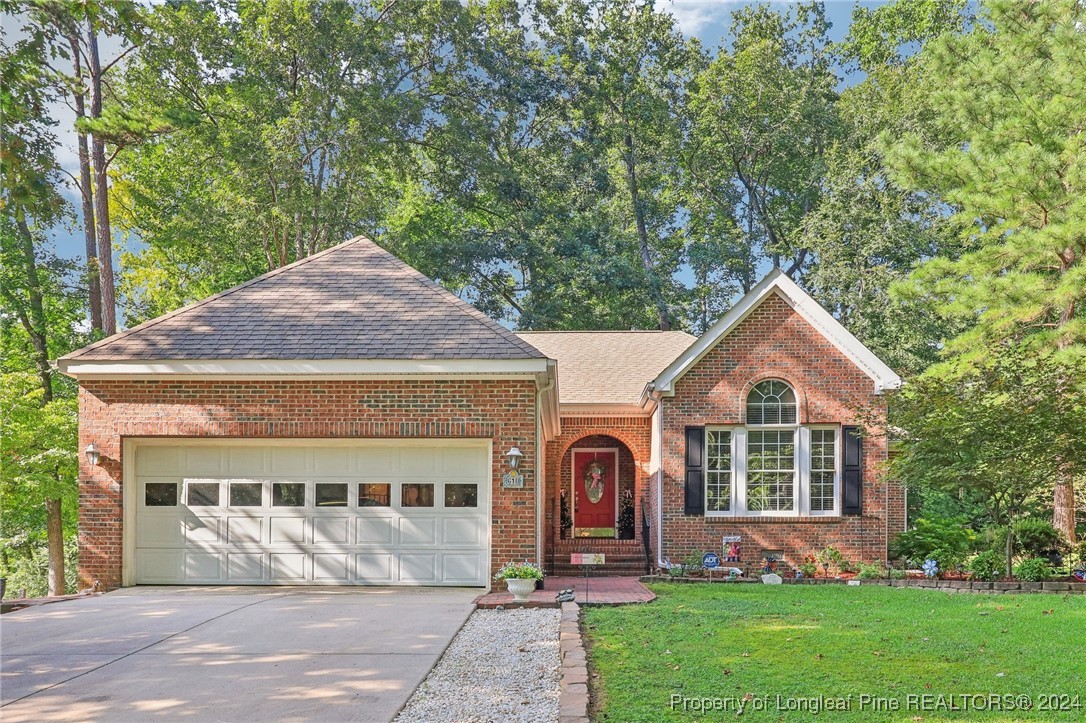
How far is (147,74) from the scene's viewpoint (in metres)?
26.0

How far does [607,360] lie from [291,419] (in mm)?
9722

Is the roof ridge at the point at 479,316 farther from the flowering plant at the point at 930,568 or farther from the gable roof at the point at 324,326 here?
the flowering plant at the point at 930,568

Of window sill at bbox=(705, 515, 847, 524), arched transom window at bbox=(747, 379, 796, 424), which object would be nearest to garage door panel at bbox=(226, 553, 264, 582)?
window sill at bbox=(705, 515, 847, 524)

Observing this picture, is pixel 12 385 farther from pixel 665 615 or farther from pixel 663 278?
pixel 663 278

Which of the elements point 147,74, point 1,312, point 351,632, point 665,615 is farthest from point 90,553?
point 147,74

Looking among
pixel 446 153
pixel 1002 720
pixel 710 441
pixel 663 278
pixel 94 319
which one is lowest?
pixel 1002 720

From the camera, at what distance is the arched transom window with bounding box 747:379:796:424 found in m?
15.8

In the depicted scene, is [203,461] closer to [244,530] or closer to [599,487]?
[244,530]

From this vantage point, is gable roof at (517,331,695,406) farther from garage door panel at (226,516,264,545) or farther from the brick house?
garage door panel at (226,516,264,545)

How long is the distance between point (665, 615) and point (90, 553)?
808 cm

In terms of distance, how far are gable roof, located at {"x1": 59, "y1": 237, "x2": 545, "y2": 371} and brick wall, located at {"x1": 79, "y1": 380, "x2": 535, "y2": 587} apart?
1.68 ft

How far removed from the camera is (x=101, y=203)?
23.9m

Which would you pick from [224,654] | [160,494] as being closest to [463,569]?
[160,494]

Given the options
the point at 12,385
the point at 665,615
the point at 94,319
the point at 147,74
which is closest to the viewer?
the point at 665,615
